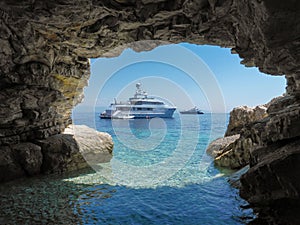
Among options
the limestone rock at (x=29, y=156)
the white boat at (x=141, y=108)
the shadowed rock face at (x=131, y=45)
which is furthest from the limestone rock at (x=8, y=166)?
the white boat at (x=141, y=108)

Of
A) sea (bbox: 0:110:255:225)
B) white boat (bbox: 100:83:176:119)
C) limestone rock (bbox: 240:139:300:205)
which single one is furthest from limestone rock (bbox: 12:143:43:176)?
white boat (bbox: 100:83:176:119)

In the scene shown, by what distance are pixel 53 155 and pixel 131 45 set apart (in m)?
9.38

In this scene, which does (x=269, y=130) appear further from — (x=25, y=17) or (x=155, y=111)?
(x=155, y=111)

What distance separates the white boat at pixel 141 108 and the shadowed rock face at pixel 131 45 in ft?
124

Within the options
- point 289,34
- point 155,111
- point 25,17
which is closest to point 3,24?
point 25,17

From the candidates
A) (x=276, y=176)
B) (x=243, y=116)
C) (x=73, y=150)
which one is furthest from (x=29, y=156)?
(x=243, y=116)

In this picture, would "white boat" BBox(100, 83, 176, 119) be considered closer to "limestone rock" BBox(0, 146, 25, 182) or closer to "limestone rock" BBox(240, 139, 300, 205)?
"limestone rock" BBox(0, 146, 25, 182)

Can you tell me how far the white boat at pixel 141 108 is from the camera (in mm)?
57594

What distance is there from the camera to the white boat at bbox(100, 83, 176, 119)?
57.6 metres

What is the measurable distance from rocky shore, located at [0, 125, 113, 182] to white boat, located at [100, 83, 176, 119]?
36.0 metres

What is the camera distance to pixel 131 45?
16938 millimetres

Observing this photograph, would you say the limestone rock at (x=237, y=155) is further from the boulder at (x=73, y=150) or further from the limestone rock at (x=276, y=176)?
the boulder at (x=73, y=150)

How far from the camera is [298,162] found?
22.9 feet

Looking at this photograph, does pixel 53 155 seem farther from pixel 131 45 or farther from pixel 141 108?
pixel 141 108
